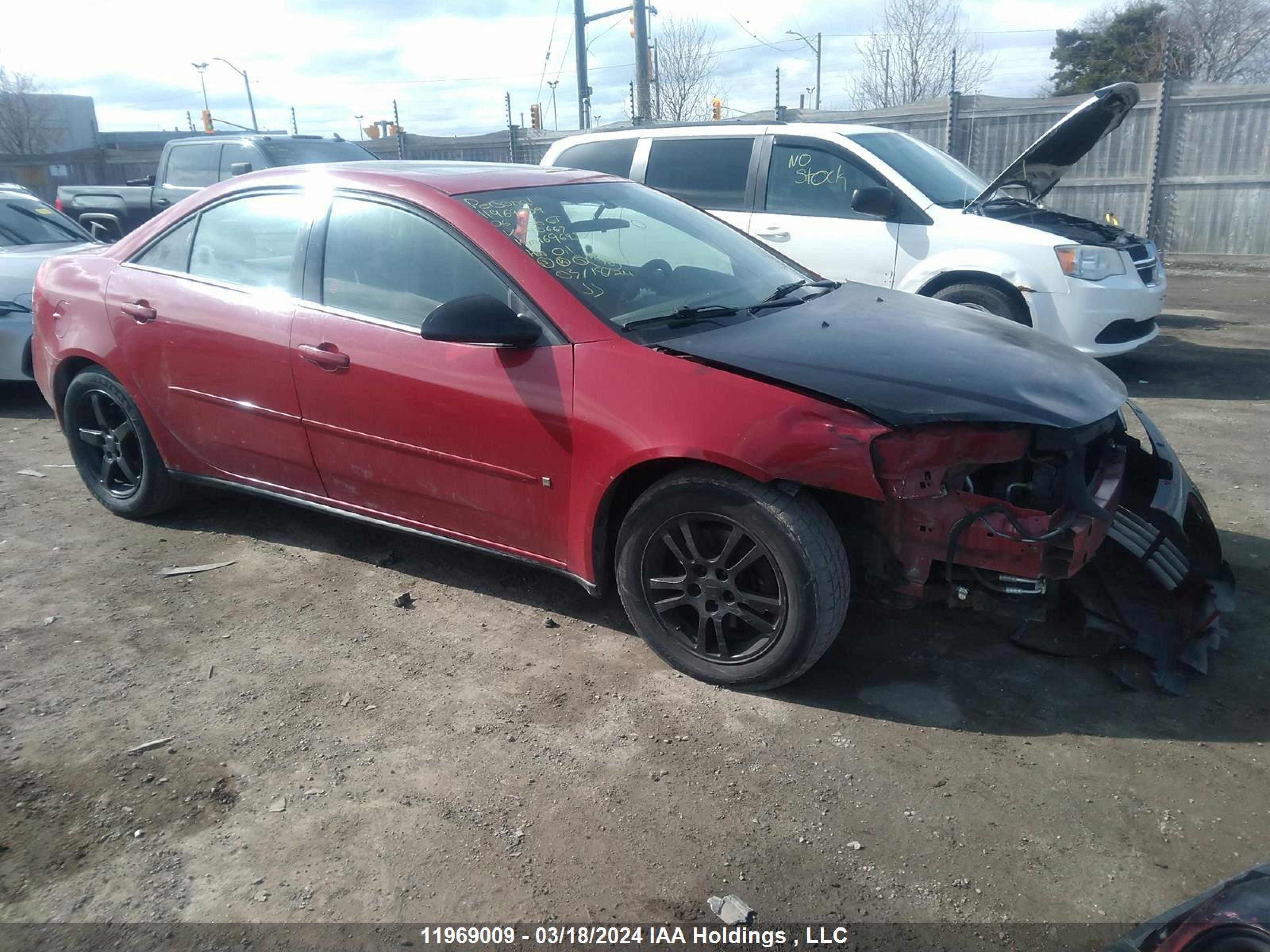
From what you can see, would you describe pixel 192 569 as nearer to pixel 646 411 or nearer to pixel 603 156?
pixel 646 411

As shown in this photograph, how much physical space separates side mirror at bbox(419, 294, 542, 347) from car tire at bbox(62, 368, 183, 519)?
209cm

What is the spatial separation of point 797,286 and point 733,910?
266 centimetres

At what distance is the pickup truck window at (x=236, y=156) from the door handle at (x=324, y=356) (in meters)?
8.76

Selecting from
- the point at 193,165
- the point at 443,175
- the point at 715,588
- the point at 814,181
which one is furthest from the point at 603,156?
the point at 193,165

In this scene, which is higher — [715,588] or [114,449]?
[114,449]

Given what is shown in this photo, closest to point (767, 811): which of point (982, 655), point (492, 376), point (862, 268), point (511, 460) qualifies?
point (982, 655)

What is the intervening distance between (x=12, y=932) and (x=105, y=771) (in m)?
0.66

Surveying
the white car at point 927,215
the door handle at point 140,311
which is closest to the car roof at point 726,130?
the white car at point 927,215

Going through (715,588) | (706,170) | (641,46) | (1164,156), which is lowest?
(715,588)

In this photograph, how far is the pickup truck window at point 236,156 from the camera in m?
11.5

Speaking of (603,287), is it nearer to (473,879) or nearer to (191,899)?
(473,879)

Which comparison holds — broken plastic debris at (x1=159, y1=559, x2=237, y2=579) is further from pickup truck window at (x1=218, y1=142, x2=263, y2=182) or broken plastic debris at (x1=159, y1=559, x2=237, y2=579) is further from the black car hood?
pickup truck window at (x1=218, y1=142, x2=263, y2=182)

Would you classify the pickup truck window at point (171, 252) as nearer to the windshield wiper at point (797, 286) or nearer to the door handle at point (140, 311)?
the door handle at point (140, 311)

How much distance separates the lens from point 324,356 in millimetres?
3807
